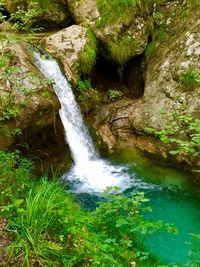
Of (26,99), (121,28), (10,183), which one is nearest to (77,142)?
(26,99)

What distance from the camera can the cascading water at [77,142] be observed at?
281 inches

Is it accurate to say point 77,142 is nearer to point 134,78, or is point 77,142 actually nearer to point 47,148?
point 47,148

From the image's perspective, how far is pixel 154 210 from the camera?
6.18 metres

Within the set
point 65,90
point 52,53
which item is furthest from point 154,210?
point 52,53

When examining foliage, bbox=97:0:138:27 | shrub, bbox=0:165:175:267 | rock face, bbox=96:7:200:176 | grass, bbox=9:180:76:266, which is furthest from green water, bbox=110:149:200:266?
foliage, bbox=97:0:138:27

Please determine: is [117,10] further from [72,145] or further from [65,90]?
[72,145]

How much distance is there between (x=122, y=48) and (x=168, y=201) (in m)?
3.56

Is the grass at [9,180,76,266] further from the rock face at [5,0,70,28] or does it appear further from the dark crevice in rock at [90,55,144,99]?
the rock face at [5,0,70,28]

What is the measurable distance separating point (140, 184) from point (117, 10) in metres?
3.88

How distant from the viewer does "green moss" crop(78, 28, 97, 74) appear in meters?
8.01

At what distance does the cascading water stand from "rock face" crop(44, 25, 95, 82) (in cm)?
25

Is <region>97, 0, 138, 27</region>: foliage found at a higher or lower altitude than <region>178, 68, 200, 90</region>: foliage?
higher

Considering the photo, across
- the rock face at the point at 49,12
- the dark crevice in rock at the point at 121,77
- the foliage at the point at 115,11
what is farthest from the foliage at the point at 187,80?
the rock face at the point at 49,12

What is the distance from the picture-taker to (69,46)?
8086mm
